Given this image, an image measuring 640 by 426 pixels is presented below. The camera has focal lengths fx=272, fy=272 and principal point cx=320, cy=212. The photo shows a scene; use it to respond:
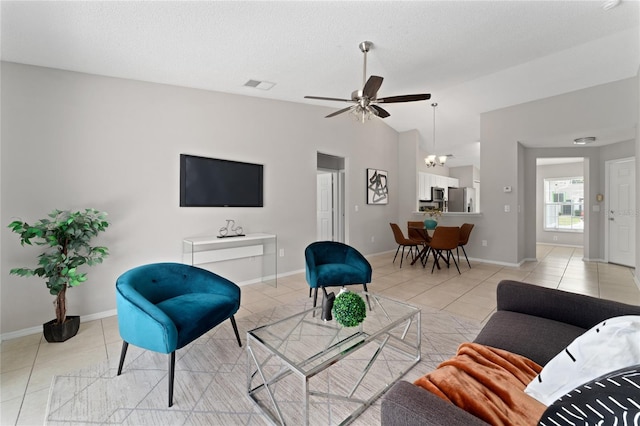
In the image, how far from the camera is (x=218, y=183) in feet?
11.8

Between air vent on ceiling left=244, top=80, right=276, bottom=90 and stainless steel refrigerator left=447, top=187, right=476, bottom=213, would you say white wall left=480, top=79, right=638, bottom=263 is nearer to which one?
stainless steel refrigerator left=447, top=187, right=476, bottom=213

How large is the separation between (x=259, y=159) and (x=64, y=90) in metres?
2.13

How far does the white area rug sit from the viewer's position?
58.3 inches

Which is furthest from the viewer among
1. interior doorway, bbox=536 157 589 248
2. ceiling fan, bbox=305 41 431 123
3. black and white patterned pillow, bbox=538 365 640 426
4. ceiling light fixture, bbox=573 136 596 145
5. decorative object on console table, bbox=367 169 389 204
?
interior doorway, bbox=536 157 589 248

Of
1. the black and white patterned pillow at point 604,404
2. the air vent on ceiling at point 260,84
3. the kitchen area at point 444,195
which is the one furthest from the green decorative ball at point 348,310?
the kitchen area at point 444,195

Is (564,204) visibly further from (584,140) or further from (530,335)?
(530,335)

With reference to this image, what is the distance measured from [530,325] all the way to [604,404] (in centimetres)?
109

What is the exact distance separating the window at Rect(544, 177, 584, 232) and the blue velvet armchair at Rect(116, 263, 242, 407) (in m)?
9.09

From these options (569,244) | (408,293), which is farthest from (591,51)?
(569,244)

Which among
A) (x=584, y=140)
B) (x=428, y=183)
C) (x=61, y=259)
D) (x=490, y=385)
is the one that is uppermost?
(x=584, y=140)

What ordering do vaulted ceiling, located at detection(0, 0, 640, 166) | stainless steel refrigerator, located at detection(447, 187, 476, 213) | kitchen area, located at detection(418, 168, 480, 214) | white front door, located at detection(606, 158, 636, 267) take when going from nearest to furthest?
vaulted ceiling, located at detection(0, 0, 640, 166) < white front door, located at detection(606, 158, 636, 267) < kitchen area, located at detection(418, 168, 480, 214) < stainless steel refrigerator, located at detection(447, 187, 476, 213)

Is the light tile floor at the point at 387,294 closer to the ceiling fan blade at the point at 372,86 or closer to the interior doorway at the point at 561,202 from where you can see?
the interior doorway at the point at 561,202

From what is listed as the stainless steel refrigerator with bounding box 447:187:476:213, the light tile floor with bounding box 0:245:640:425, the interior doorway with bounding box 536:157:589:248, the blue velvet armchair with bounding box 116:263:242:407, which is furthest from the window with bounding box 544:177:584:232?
the blue velvet armchair with bounding box 116:263:242:407

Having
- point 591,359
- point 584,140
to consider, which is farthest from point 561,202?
point 591,359
